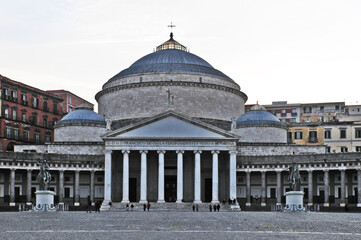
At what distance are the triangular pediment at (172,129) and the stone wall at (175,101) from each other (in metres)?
10.9

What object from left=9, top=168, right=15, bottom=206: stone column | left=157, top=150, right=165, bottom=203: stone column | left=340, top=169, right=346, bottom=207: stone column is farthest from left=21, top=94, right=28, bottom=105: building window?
left=340, top=169, right=346, bottom=207: stone column

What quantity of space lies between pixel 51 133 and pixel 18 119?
9.86m

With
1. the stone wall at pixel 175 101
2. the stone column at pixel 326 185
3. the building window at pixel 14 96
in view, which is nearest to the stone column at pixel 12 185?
the stone wall at pixel 175 101

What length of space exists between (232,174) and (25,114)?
40314 mm

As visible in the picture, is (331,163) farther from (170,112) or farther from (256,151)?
(170,112)

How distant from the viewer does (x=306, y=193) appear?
298ft

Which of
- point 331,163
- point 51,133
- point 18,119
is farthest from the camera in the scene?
point 51,133

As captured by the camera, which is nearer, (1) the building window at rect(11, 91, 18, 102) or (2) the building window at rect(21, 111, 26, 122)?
(1) the building window at rect(11, 91, 18, 102)

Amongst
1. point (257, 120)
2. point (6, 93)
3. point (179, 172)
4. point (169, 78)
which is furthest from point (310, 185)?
point (6, 93)

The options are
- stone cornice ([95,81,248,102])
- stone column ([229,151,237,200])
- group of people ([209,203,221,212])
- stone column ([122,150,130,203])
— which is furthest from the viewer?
stone cornice ([95,81,248,102])

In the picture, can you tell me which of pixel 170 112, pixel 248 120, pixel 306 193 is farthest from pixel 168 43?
pixel 306 193

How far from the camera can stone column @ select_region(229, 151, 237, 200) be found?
8694 cm

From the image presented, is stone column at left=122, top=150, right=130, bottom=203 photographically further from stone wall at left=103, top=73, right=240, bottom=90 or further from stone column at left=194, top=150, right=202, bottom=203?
stone wall at left=103, top=73, right=240, bottom=90

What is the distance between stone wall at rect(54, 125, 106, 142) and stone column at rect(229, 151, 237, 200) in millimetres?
20662
